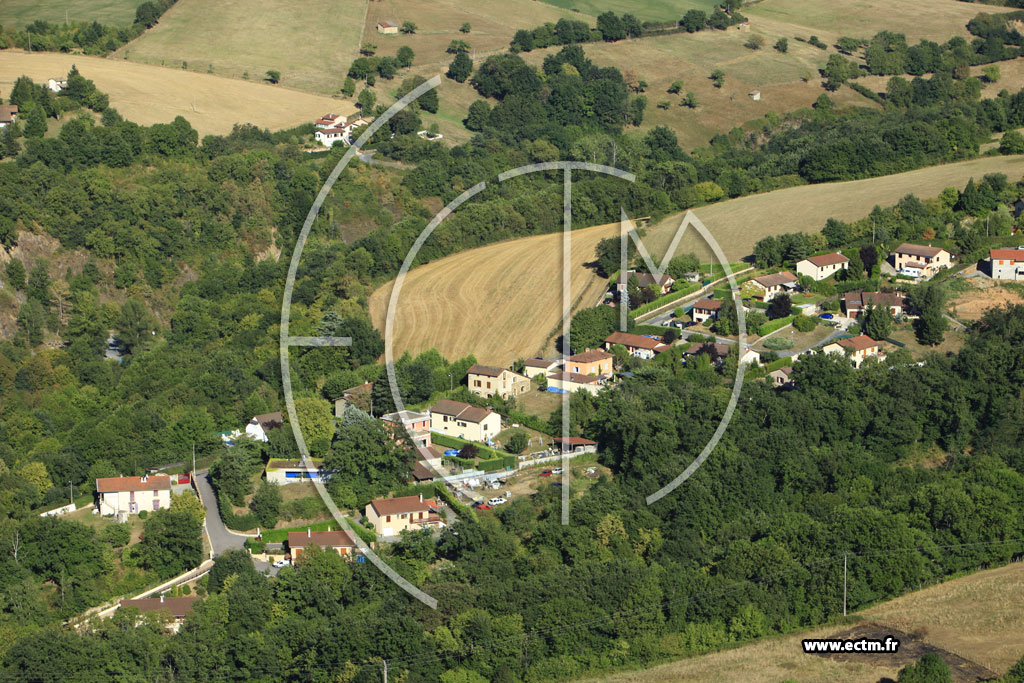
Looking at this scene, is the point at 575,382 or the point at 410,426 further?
the point at 575,382

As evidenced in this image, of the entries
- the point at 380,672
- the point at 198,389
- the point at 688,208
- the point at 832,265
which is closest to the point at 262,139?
the point at 688,208

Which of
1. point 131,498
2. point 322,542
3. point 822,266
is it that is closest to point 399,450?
point 322,542

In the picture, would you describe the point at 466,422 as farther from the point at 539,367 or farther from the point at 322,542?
the point at 322,542

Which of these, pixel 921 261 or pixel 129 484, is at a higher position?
pixel 921 261

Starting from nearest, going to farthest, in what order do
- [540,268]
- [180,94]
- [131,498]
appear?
[131,498]
[540,268]
[180,94]

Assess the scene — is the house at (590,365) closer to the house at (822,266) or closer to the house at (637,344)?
the house at (637,344)

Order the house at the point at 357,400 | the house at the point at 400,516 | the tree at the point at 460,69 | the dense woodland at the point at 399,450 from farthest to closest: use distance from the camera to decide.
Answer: the tree at the point at 460,69, the house at the point at 357,400, the house at the point at 400,516, the dense woodland at the point at 399,450

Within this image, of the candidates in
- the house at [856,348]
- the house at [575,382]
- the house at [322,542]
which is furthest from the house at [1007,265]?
the house at [322,542]

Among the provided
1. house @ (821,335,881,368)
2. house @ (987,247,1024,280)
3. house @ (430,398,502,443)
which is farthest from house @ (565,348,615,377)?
house @ (987,247,1024,280)
